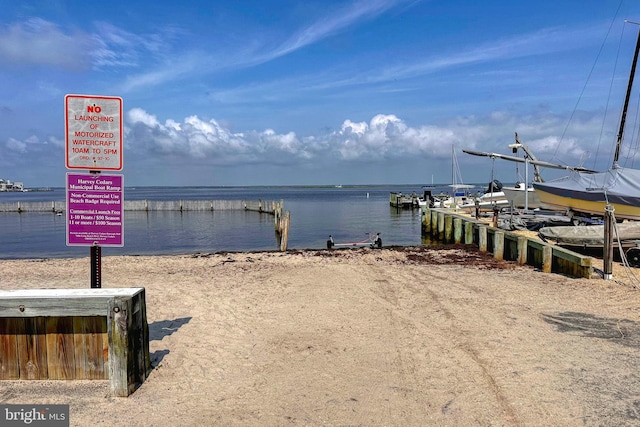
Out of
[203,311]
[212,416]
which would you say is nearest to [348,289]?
[203,311]

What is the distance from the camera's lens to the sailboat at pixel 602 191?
19422 millimetres

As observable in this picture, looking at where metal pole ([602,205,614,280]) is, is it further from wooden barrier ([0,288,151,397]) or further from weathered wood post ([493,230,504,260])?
wooden barrier ([0,288,151,397])

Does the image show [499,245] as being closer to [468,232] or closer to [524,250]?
[524,250]

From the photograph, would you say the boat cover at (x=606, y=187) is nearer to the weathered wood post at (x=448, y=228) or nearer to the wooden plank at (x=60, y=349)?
the weathered wood post at (x=448, y=228)

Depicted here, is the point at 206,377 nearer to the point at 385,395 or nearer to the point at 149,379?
the point at 149,379

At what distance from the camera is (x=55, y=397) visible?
5.05 m

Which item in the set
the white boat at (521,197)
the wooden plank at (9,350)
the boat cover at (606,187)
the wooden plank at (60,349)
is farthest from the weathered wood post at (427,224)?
the wooden plank at (9,350)

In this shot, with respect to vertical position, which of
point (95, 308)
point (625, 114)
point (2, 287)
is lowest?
point (2, 287)

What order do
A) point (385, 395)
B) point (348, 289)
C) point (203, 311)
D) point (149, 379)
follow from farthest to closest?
point (348, 289), point (203, 311), point (149, 379), point (385, 395)

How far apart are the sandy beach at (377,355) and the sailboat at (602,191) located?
364 inches

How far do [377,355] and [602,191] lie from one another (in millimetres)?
18447

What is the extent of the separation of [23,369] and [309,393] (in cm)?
334

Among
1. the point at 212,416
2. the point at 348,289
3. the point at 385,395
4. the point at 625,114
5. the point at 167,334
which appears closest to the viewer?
the point at 212,416

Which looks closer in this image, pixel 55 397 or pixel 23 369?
pixel 55 397
